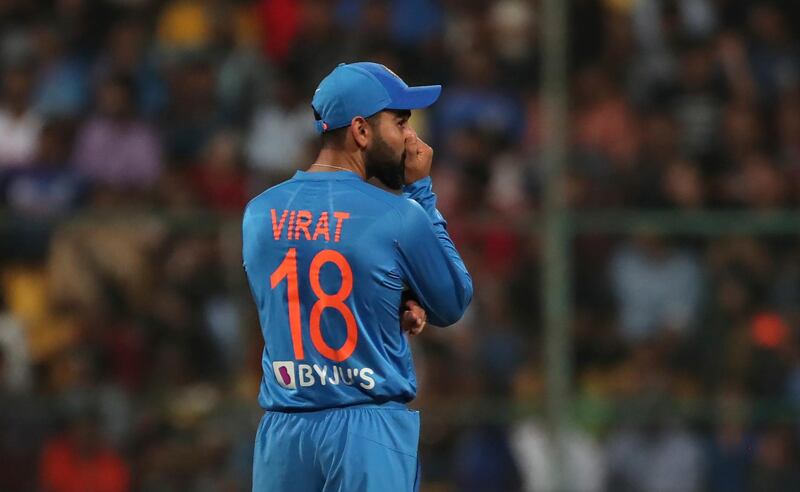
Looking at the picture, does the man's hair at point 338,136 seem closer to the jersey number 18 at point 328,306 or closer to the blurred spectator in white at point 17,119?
the jersey number 18 at point 328,306

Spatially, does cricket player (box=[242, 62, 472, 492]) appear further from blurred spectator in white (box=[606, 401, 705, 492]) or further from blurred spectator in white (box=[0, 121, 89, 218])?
blurred spectator in white (box=[0, 121, 89, 218])

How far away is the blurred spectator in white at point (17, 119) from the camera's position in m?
10.8

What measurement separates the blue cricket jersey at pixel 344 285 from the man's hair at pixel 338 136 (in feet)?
0.34

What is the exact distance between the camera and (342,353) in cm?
459

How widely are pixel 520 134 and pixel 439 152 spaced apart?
2.13 feet

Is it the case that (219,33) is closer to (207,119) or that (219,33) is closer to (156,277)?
(207,119)

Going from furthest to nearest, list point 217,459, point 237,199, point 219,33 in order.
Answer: point 219,33
point 237,199
point 217,459

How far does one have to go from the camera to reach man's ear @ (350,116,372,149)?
184 inches

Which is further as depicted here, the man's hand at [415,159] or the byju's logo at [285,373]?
the man's hand at [415,159]

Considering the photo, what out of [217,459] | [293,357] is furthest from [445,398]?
[293,357]

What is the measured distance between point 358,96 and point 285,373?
35.5 inches

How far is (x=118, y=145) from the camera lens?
1079 centimetres

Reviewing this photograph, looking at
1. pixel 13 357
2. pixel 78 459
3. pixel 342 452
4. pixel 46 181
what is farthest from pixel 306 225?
pixel 46 181

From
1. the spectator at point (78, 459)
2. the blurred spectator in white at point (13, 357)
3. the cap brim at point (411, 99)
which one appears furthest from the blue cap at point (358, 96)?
the blurred spectator in white at point (13, 357)
